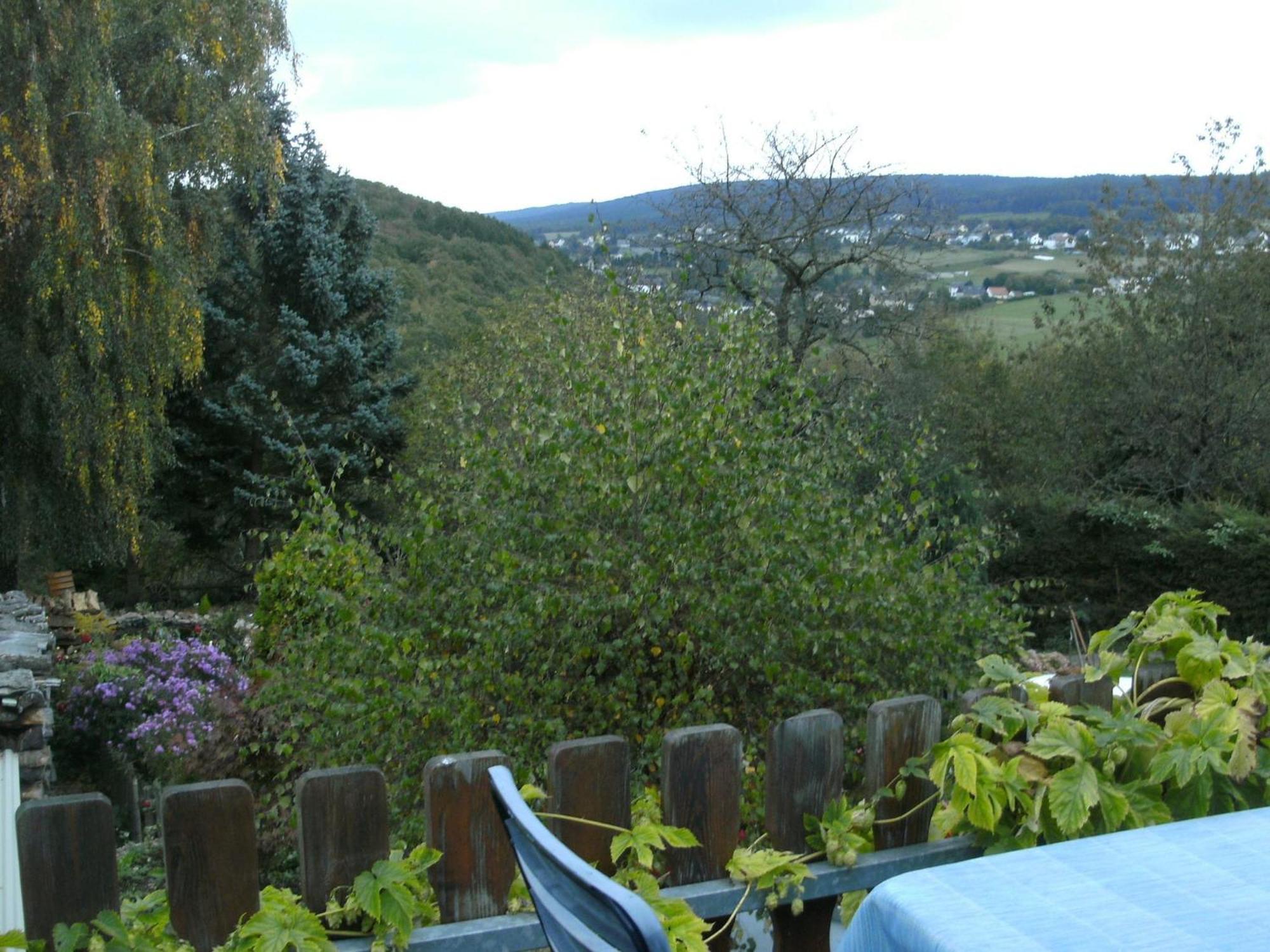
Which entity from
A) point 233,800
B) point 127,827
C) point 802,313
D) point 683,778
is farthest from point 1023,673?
point 802,313

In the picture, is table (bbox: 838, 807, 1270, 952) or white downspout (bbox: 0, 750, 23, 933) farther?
white downspout (bbox: 0, 750, 23, 933)

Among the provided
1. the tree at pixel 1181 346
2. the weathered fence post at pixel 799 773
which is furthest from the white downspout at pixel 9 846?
the tree at pixel 1181 346

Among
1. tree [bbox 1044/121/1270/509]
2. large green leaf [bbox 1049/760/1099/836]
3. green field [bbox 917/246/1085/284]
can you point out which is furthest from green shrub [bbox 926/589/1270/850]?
green field [bbox 917/246/1085/284]

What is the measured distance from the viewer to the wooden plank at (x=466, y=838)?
1.70m

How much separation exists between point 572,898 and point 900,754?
1058 mm

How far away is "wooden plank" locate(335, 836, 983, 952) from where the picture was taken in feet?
5.51

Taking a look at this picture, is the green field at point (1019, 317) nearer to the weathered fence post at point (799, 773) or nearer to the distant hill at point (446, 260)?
the distant hill at point (446, 260)

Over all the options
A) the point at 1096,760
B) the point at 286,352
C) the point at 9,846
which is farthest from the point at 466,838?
the point at 286,352

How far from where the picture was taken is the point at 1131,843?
1605 mm

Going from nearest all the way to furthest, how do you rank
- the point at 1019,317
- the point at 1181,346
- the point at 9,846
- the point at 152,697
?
the point at 9,846, the point at 152,697, the point at 1181,346, the point at 1019,317

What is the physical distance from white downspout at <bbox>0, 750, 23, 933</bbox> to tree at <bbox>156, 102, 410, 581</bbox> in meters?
11.7

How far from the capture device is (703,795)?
1.85m

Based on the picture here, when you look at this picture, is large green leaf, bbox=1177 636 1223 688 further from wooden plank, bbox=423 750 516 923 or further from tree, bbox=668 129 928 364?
tree, bbox=668 129 928 364

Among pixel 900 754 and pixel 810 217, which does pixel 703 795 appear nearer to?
pixel 900 754
